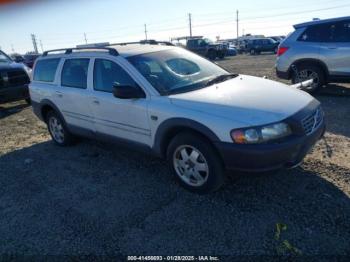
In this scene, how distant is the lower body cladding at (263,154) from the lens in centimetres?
325

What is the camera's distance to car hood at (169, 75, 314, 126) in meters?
3.35

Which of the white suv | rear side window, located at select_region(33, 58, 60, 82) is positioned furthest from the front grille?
rear side window, located at select_region(33, 58, 60, 82)

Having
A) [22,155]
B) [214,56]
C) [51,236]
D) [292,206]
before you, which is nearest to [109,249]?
[51,236]

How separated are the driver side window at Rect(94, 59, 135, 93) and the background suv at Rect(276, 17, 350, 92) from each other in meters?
5.43

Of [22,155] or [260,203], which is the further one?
[22,155]

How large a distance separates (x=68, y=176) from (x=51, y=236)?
5.06 ft

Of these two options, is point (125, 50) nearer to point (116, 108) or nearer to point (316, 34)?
point (116, 108)

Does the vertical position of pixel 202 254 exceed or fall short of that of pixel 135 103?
it falls short

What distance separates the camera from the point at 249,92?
3.86m

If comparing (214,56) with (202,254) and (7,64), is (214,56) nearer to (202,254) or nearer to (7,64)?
(7,64)

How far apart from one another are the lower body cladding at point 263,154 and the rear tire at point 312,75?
531 cm

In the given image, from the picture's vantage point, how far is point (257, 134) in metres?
3.27

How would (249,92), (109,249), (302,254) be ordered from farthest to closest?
(249,92) → (109,249) → (302,254)

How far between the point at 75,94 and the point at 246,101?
283 centimetres
